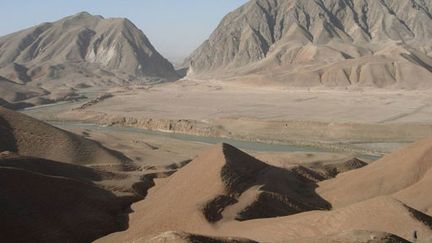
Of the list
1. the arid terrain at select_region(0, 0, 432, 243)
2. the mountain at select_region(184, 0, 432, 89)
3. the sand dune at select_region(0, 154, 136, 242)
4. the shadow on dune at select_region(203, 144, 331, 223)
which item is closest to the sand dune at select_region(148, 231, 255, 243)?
the arid terrain at select_region(0, 0, 432, 243)

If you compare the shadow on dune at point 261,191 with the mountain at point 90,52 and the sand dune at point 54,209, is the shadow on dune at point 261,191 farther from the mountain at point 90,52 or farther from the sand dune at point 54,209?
the mountain at point 90,52

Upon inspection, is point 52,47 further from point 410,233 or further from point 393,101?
point 410,233

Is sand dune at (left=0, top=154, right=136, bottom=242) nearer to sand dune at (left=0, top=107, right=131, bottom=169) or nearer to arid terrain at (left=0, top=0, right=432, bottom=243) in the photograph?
arid terrain at (left=0, top=0, right=432, bottom=243)

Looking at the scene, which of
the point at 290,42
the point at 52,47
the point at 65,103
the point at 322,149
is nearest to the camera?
the point at 322,149

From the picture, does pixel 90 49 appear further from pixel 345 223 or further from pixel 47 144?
pixel 345 223

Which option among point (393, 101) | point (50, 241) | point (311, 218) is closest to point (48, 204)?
point (50, 241)

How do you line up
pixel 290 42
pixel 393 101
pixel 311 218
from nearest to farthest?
1. pixel 311 218
2. pixel 393 101
3. pixel 290 42

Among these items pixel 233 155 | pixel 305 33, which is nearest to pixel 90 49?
pixel 305 33

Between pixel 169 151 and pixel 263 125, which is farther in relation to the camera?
pixel 263 125
